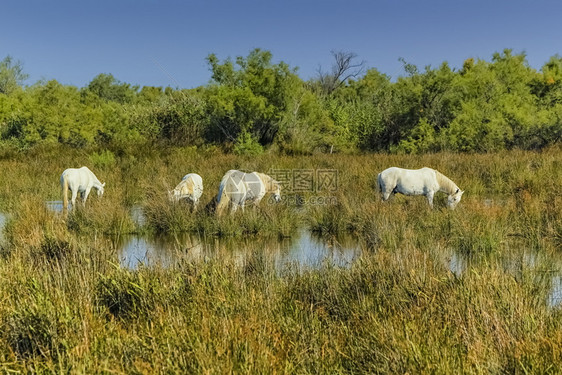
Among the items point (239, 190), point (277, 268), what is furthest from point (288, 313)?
point (239, 190)

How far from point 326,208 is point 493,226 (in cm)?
369

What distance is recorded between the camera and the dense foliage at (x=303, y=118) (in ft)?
88.9

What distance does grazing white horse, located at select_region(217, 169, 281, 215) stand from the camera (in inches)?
423

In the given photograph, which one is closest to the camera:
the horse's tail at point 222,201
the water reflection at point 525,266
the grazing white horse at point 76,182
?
the water reflection at point 525,266

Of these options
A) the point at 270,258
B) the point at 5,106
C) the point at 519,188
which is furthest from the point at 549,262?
the point at 5,106

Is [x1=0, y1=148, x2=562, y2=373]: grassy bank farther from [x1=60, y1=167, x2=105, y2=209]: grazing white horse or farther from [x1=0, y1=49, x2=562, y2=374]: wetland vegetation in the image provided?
[x1=60, y1=167, x2=105, y2=209]: grazing white horse

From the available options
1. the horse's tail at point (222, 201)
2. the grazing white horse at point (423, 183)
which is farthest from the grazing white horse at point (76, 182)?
the grazing white horse at point (423, 183)

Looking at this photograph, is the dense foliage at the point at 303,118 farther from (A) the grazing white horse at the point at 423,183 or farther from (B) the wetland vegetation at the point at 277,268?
(A) the grazing white horse at the point at 423,183

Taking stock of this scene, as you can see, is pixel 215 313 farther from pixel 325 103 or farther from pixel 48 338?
pixel 325 103

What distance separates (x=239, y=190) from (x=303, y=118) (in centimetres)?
1910

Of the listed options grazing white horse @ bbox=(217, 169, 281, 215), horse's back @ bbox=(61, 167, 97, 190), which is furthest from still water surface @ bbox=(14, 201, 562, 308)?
horse's back @ bbox=(61, 167, 97, 190)

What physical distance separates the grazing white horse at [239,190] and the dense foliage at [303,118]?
1437 centimetres

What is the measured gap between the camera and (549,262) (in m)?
6.76

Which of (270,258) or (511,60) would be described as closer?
(270,258)
